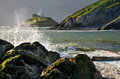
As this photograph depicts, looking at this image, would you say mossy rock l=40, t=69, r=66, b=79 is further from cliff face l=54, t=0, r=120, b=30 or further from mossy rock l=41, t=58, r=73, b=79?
cliff face l=54, t=0, r=120, b=30

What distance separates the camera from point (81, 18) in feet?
533

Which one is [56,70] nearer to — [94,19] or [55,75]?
[55,75]

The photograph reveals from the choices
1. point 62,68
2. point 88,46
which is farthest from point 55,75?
point 88,46

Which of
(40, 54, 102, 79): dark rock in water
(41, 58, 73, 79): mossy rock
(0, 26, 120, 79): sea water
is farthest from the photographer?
(0, 26, 120, 79): sea water

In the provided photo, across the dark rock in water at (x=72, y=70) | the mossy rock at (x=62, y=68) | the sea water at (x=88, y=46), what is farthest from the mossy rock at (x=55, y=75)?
the sea water at (x=88, y=46)

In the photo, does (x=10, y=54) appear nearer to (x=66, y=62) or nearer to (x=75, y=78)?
(x=66, y=62)

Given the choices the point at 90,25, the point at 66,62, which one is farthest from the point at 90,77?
the point at 90,25

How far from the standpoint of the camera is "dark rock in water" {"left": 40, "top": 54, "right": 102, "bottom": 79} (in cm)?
873

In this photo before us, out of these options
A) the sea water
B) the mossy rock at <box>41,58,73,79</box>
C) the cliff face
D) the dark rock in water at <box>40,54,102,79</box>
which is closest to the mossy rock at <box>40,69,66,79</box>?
the dark rock in water at <box>40,54,102,79</box>

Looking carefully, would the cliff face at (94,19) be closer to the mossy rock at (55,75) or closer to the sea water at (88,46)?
the sea water at (88,46)

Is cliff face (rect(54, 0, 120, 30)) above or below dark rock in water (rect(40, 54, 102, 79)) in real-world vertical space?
above

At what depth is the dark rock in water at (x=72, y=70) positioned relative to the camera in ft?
28.6

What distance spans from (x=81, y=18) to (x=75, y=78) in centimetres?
15895

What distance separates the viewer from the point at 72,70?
9633 mm
